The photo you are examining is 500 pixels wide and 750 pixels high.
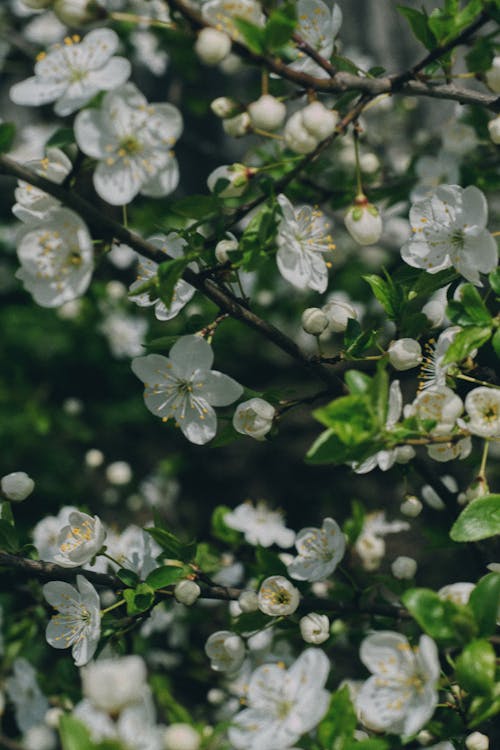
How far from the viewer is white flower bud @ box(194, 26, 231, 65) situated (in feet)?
4.14

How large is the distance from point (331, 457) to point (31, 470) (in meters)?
2.89

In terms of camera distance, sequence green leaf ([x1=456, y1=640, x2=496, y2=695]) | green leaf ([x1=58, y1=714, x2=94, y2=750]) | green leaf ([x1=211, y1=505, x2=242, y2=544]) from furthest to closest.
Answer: green leaf ([x1=211, y1=505, x2=242, y2=544]) → green leaf ([x1=456, y1=640, x2=496, y2=695]) → green leaf ([x1=58, y1=714, x2=94, y2=750])

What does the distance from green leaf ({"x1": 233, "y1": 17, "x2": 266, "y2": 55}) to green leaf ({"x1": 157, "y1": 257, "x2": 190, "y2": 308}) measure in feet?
1.21

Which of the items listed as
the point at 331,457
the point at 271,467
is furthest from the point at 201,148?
the point at 331,457

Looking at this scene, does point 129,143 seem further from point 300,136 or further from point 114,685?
point 114,685

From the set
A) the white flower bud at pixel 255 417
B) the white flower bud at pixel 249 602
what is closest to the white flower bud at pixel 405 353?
the white flower bud at pixel 255 417

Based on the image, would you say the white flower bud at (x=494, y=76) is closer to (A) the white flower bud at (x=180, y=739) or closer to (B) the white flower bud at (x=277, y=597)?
(B) the white flower bud at (x=277, y=597)

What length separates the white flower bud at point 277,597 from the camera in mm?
1638

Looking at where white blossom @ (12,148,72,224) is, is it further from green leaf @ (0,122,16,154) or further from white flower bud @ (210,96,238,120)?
white flower bud @ (210,96,238,120)

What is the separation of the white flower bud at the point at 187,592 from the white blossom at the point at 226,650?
206mm

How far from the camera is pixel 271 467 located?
178 inches

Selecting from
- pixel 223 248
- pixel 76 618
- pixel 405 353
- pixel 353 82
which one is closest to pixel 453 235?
pixel 405 353

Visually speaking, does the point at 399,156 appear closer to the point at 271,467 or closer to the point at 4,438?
the point at 271,467

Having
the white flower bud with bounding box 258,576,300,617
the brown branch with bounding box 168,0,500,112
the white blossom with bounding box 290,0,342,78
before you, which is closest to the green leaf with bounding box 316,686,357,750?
the white flower bud with bounding box 258,576,300,617
